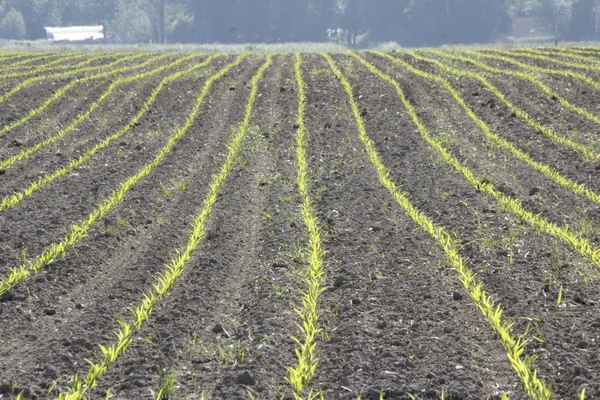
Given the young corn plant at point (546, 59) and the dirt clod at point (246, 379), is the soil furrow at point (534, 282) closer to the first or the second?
the dirt clod at point (246, 379)

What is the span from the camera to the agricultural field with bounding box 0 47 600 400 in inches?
192

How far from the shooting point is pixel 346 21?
258ft

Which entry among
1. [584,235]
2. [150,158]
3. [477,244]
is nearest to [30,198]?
[150,158]

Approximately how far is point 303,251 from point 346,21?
7364cm

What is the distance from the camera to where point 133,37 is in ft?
311

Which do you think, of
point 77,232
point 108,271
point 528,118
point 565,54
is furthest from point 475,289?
point 565,54

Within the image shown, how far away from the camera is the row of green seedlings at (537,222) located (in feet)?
22.6

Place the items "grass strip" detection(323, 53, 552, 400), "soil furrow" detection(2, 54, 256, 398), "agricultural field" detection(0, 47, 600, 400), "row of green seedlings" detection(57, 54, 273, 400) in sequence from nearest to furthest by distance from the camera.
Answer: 1. "grass strip" detection(323, 53, 552, 400)
2. "row of green seedlings" detection(57, 54, 273, 400)
3. "agricultural field" detection(0, 47, 600, 400)
4. "soil furrow" detection(2, 54, 256, 398)

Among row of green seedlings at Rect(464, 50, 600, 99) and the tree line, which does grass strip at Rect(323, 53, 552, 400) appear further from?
the tree line

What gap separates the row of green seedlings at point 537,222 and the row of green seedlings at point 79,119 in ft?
19.6

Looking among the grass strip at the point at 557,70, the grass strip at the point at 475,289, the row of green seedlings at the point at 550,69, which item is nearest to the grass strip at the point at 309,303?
the grass strip at the point at 475,289

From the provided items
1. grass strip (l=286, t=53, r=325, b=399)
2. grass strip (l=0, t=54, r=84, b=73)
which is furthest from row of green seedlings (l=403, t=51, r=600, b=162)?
grass strip (l=0, t=54, r=84, b=73)

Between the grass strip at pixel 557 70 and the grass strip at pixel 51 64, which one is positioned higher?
the grass strip at pixel 557 70

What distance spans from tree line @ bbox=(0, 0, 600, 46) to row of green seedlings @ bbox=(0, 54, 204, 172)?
5165 centimetres
